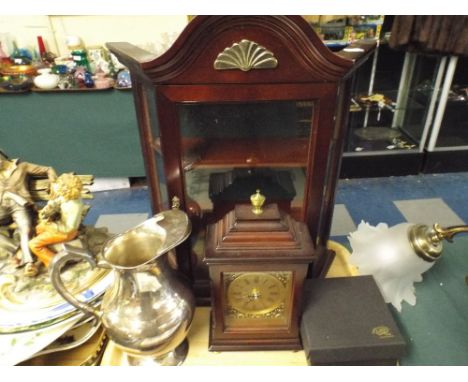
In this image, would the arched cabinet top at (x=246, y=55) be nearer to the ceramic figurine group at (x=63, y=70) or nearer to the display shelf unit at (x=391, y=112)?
the ceramic figurine group at (x=63, y=70)

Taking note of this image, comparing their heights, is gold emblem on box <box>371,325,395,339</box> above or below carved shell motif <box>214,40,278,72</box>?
below

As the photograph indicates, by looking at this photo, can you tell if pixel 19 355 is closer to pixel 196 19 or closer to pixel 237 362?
pixel 237 362

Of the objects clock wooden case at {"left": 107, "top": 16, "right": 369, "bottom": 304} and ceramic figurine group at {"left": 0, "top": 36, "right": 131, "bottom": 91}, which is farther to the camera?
ceramic figurine group at {"left": 0, "top": 36, "right": 131, "bottom": 91}

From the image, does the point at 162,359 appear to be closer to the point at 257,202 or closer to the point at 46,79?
the point at 257,202

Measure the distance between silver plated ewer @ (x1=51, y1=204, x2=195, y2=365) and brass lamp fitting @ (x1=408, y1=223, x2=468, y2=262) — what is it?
51 centimetres

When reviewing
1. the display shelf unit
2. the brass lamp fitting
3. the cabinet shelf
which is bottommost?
the display shelf unit

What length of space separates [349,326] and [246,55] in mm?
614

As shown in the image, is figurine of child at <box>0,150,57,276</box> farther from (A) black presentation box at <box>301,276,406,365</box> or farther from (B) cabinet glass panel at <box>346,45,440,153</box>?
(B) cabinet glass panel at <box>346,45,440,153</box>

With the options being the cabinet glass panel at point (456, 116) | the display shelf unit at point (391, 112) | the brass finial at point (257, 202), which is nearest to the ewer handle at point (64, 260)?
the brass finial at point (257, 202)

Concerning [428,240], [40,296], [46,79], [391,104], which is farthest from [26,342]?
[391,104]

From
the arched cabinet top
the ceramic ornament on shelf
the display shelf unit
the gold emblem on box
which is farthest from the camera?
the display shelf unit

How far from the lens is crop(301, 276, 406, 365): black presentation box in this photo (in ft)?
2.44

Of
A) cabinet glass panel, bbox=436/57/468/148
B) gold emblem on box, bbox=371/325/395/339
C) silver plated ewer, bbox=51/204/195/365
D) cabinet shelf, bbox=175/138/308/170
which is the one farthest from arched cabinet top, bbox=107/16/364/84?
cabinet glass panel, bbox=436/57/468/148
